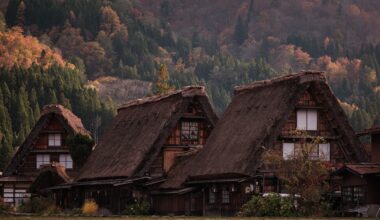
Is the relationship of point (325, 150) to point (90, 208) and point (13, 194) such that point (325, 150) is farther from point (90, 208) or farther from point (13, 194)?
point (13, 194)

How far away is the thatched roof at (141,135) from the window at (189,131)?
1.19 m

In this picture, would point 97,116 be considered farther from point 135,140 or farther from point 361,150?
point 361,150

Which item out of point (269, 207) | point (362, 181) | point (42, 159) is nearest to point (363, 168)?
point (362, 181)

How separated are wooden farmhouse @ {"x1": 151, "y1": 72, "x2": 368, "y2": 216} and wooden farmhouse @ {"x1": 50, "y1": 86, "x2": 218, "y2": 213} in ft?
7.07

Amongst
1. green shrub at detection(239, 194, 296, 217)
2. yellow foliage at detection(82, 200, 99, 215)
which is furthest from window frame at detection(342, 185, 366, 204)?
yellow foliage at detection(82, 200, 99, 215)

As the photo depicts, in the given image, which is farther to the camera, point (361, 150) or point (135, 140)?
point (135, 140)

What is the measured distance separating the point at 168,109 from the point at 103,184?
626 cm

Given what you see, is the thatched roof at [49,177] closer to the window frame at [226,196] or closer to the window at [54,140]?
the window at [54,140]

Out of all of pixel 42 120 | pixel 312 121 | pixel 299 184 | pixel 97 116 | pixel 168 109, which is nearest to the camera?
pixel 299 184

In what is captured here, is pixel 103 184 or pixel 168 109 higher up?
pixel 168 109

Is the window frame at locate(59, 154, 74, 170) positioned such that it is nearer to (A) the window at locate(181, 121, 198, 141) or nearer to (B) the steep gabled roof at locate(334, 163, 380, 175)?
(A) the window at locate(181, 121, 198, 141)

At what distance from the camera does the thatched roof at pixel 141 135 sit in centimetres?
6531

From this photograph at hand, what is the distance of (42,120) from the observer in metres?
82.6

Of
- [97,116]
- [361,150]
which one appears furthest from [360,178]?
[97,116]
